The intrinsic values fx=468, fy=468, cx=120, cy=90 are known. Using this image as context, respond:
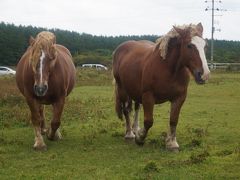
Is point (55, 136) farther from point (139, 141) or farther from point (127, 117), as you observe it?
point (139, 141)

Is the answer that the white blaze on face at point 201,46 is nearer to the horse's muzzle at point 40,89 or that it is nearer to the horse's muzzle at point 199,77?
the horse's muzzle at point 199,77

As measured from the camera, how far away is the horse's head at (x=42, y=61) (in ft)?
29.3

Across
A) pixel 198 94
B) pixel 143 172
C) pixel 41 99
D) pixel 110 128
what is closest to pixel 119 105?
pixel 110 128

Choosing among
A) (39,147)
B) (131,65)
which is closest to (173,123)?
(131,65)

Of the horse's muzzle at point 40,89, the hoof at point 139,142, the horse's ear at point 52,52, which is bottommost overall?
the hoof at point 139,142

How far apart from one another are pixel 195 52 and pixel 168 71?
0.75 m

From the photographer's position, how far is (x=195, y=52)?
873 centimetres

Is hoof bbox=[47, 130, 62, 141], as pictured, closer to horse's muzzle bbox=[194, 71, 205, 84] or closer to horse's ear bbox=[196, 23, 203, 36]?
horse's muzzle bbox=[194, 71, 205, 84]

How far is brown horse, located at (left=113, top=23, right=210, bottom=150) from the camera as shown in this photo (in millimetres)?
8773

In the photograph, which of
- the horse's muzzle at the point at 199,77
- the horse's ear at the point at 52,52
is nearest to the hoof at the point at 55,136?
the horse's ear at the point at 52,52

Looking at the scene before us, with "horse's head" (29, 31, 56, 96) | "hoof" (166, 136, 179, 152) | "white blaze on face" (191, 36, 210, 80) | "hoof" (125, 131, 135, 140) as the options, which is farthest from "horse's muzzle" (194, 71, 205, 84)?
"horse's head" (29, 31, 56, 96)

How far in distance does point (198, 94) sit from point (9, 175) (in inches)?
715

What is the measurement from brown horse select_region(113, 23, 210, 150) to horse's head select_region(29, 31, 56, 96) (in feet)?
6.14

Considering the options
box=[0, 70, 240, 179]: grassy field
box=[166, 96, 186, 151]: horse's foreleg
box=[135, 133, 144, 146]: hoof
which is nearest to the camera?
box=[0, 70, 240, 179]: grassy field
